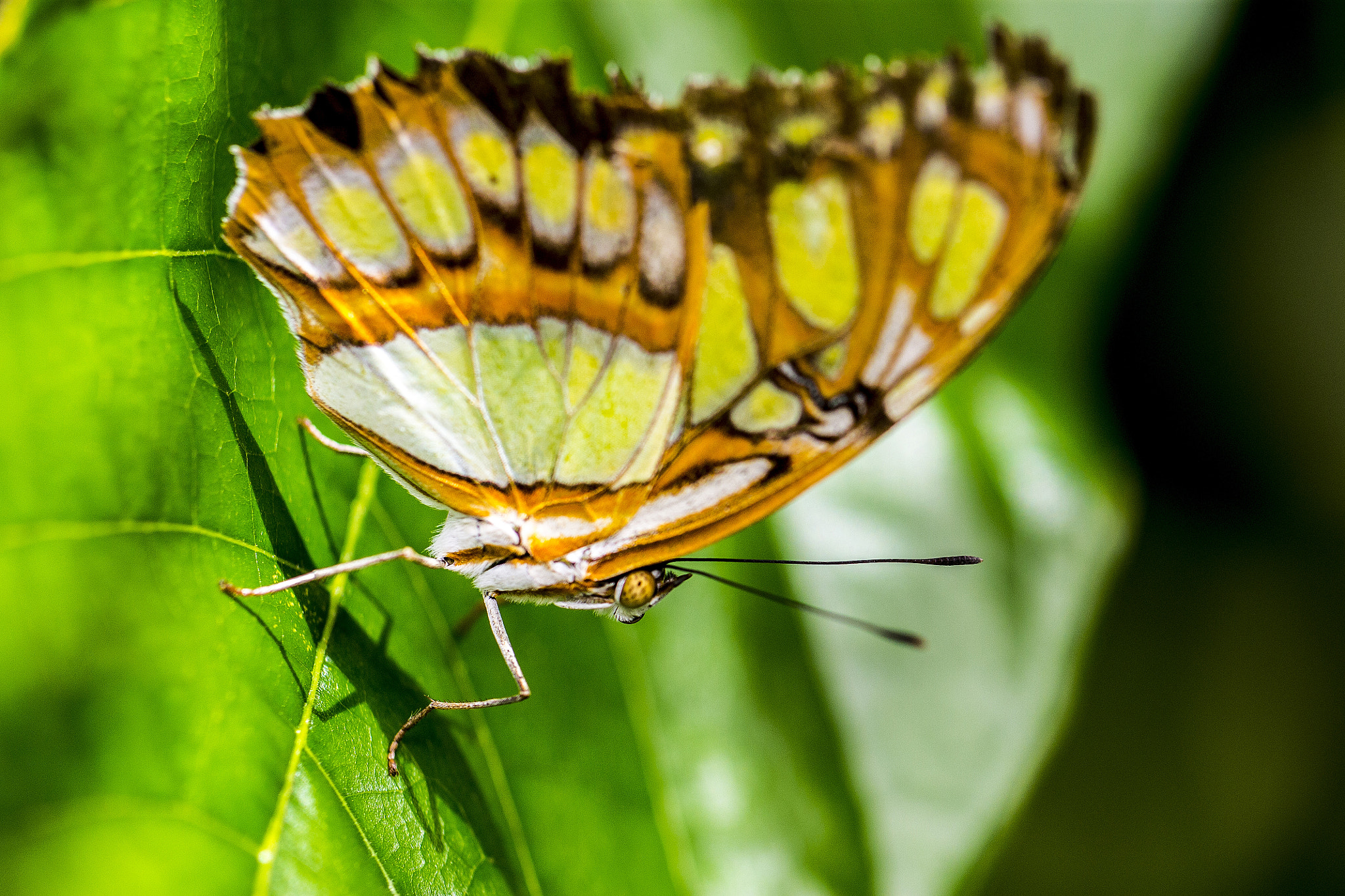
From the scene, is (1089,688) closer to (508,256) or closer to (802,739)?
(802,739)

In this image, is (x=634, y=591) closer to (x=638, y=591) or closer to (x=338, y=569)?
(x=638, y=591)

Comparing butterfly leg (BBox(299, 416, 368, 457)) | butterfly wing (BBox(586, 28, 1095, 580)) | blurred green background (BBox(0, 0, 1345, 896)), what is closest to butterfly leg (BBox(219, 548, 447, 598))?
blurred green background (BBox(0, 0, 1345, 896))

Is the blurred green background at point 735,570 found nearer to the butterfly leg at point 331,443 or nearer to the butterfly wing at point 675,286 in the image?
the butterfly leg at point 331,443

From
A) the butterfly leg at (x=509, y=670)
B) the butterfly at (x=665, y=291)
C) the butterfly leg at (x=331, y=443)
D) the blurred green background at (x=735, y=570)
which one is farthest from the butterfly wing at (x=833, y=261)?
the blurred green background at (x=735, y=570)

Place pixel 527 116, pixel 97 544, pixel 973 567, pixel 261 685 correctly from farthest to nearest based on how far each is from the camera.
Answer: pixel 973 567 → pixel 527 116 → pixel 261 685 → pixel 97 544

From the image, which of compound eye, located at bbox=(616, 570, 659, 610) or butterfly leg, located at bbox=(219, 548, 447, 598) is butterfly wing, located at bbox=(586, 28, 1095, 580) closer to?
compound eye, located at bbox=(616, 570, 659, 610)

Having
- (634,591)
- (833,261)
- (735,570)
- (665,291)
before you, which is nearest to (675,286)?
(665,291)

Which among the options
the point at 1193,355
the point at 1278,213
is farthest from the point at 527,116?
the point at 1278,213
